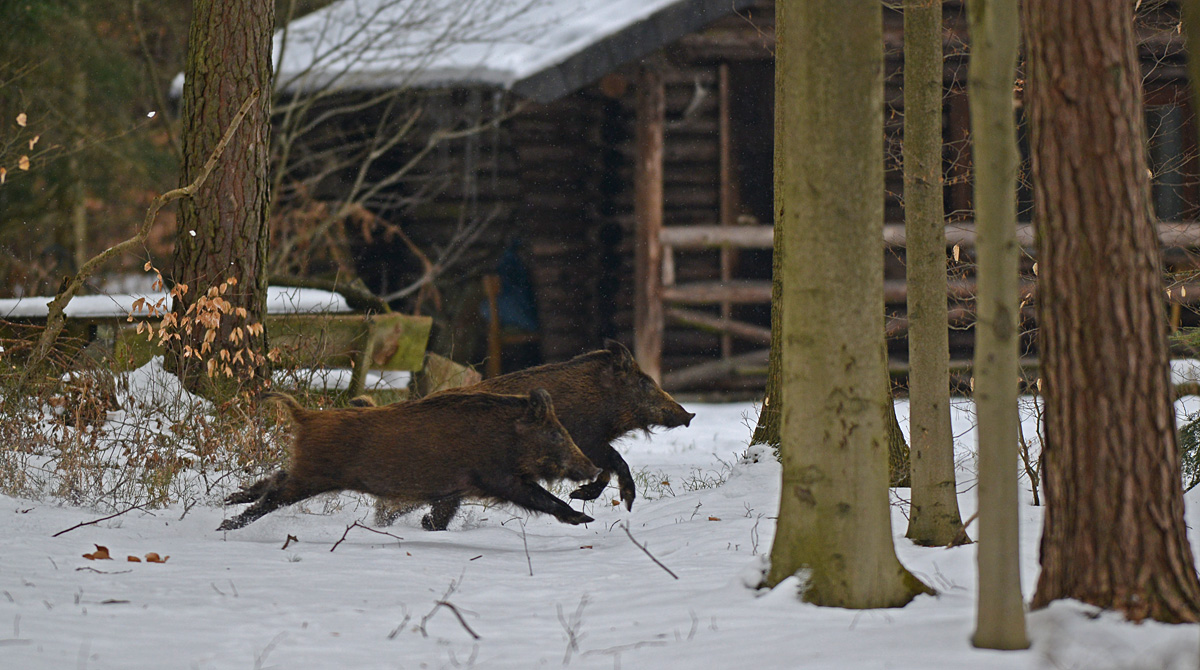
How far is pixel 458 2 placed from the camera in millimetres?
14805

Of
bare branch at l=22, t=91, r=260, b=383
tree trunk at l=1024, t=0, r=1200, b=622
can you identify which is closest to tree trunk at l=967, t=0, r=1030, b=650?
tree trunk at l=1024, t=0, r=1200, b=622

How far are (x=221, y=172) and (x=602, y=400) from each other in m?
3.31

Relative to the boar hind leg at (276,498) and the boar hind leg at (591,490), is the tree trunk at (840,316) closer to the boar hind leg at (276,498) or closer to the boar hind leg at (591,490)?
the boar hind leg at (276,498)

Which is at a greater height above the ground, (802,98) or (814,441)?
A: (802,98)

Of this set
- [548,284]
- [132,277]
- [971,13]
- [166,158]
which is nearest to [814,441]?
[971,13]

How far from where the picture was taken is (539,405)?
5.91m

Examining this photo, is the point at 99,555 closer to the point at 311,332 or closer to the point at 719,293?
the point at 311,332

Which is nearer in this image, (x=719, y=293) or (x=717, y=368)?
(x=719, y=293)

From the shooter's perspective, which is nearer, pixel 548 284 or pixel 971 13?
pixel 971 13

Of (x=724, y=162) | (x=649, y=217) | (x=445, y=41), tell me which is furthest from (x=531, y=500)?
(x=445, y=41)

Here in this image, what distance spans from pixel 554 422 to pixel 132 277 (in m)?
20.8

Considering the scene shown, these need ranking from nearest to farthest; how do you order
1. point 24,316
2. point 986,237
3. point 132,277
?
point 986,237 → point 24,316 → point 132,277

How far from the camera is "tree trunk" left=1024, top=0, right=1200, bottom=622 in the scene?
10.1 ft

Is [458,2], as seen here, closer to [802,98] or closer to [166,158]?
[166,158]
